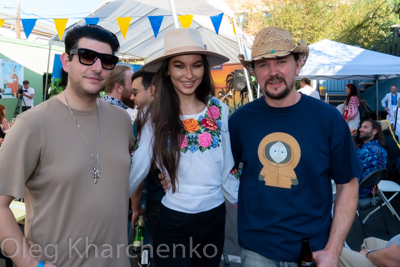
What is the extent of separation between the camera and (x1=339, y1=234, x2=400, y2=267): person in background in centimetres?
213

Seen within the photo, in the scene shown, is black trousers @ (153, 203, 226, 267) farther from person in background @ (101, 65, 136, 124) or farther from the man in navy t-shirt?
person in background @ (101, 65, 136, 124)

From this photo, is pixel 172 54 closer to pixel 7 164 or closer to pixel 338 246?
pixel 7 164

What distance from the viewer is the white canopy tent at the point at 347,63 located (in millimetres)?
7430

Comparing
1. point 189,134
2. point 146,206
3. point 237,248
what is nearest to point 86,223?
point 189,134

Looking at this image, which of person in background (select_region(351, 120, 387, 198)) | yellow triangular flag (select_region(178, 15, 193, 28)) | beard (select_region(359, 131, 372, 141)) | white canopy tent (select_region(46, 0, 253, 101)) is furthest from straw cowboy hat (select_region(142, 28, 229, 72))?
yellow triangular flag (select_region(178, 15, 193, 28))

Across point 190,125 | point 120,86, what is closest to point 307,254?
point 190,125

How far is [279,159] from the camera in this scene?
1801 mm

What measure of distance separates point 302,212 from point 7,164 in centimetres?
139

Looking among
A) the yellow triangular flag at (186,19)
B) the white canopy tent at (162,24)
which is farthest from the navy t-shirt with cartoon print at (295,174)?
the yellow triangular flag at (186,19)

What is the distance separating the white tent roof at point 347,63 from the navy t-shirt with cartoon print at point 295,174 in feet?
20.8

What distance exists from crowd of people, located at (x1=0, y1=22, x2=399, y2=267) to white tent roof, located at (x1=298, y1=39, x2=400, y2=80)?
6102 mm

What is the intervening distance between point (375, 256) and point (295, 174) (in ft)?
3.38

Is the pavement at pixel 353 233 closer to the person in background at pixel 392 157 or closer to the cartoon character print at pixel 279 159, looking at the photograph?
the person in background at pixel 392 157

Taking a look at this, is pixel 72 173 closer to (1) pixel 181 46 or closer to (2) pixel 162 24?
(1) pixel 181 46
